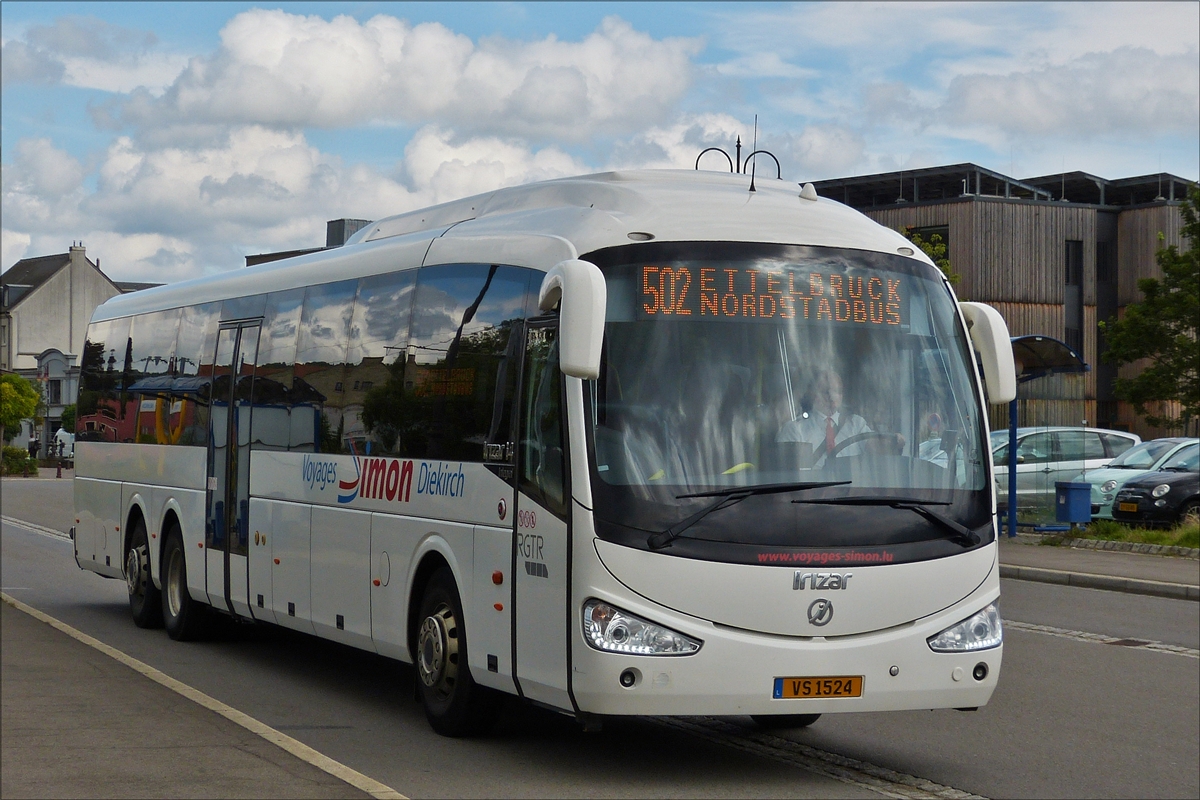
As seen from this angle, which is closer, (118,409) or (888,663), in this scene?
(888,663)

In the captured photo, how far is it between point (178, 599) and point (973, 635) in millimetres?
8300

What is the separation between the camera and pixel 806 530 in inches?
299

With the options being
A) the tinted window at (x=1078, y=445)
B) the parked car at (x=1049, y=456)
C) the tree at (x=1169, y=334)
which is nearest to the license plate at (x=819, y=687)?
the parked car at (x=1049, y=456)

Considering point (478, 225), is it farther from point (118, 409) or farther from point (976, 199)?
point (976, 199)

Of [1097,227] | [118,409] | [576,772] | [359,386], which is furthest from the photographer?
[1097,227]

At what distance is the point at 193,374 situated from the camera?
551 inches

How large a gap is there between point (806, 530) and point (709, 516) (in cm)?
48

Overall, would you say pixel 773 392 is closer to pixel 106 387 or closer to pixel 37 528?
pixel 106 387

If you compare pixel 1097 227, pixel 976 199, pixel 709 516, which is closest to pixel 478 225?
pixel 709 516

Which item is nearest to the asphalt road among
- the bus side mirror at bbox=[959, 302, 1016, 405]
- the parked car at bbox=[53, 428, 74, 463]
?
the bus side mirror at bbox=[959, 302, 1016, 405]

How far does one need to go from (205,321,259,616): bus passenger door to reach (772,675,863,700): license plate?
597cm

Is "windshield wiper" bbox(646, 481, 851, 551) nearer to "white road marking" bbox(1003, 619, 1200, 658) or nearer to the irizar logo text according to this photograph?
the irizar logo text

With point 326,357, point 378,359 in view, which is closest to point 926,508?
point 378,359

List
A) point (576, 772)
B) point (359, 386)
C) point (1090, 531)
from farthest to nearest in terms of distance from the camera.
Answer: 1. point (1090, 531)
2. point (359, 386)
3. point (576, 772)
